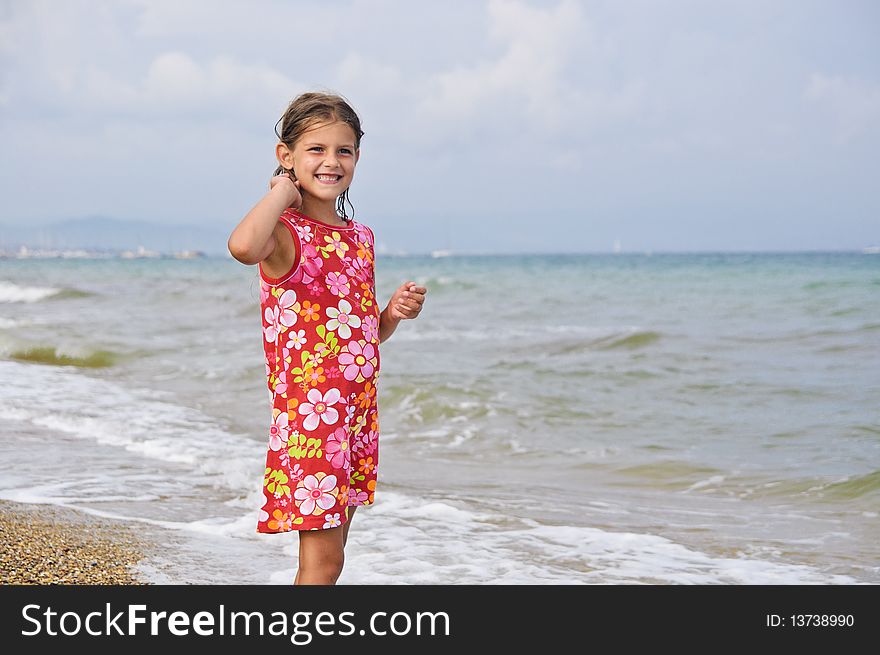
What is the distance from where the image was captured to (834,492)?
243 inches

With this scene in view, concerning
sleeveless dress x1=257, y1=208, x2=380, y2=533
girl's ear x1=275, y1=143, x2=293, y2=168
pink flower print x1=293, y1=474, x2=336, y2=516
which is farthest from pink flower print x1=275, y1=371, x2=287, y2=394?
girl's ear x1=275, y1=143, x2=293, y2=168

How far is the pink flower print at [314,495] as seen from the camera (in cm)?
271

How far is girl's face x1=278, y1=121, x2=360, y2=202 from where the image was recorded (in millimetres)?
2814

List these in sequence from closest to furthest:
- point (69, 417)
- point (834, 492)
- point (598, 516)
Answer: point (598, 516), point (834, 492), point (69, 417)

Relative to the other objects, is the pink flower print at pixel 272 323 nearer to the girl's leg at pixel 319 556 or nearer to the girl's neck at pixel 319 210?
the girl's neck at pixel 319 210

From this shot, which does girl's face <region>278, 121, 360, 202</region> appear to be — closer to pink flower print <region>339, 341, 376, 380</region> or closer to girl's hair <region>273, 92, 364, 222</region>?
girl's hair <region>273, 92, 364, 222</region>

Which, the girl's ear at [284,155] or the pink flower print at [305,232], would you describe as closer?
the pink flower print at [305,232]

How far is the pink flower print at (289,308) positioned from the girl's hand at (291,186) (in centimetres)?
24

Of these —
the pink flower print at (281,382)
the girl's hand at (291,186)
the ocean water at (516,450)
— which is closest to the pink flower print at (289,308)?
the pink flower print at (281,382)

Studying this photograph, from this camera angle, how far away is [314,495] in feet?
8.92

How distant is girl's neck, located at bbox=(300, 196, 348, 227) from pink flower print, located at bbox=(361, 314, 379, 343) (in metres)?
0.28

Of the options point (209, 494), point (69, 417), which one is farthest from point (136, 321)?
point (209, 494)

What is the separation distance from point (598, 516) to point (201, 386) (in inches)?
220

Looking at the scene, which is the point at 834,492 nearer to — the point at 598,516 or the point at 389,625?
the point at 598,516
